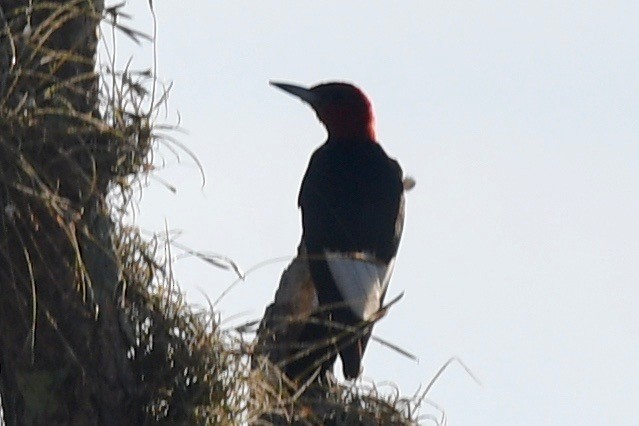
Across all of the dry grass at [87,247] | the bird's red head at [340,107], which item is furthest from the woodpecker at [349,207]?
the dry grass at [87,247]

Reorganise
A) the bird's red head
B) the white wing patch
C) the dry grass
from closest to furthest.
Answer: the dry grass < the white wing patch < the bird's red head

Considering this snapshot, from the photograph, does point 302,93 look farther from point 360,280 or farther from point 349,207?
point 360,280

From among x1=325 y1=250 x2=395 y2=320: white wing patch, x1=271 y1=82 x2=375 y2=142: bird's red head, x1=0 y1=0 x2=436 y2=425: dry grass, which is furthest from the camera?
x1=271 y1=82 x2=375 y2=142: bird's red head

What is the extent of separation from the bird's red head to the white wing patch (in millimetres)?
1127

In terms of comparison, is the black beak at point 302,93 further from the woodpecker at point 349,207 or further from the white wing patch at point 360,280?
the white wing patch at point 360,280

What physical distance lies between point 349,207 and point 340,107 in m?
1.05

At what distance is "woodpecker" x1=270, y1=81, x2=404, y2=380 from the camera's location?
521 centimetres

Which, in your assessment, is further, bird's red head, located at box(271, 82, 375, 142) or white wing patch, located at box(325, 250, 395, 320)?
bird's red head, located at box(271, 82, 375, 142)

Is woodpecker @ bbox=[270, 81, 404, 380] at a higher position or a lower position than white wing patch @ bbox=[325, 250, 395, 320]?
higher

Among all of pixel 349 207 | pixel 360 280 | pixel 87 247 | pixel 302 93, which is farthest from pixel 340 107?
pixel 87 247

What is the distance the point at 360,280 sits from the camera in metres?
5.48

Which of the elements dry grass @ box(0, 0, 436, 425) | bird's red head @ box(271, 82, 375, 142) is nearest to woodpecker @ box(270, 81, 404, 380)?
bird's red head @ box(271, 82, 375, 142)

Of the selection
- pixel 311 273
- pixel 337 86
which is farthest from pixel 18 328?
pixel 337 86

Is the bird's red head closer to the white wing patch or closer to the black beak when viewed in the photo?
the black beak
